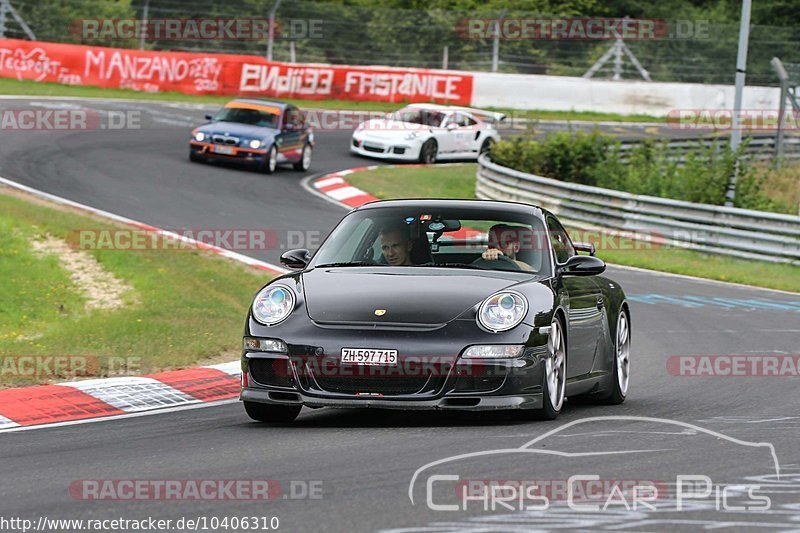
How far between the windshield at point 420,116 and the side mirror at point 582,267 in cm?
2374

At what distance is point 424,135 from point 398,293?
24.6 m

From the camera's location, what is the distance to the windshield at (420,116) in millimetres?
32719

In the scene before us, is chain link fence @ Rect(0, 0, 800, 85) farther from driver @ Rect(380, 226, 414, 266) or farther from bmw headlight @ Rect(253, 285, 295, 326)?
bmw headlight @ Rect(253, 285, 295, 326)

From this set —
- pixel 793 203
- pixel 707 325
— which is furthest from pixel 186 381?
pixel 793 203

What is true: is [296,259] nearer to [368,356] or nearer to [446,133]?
[368,356]

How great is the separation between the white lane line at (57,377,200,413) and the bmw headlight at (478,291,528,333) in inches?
99.1

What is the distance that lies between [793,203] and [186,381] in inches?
876

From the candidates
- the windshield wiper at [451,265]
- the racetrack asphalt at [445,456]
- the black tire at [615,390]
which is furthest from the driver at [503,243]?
the black tire at [615,390]

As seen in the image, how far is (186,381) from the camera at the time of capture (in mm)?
10438

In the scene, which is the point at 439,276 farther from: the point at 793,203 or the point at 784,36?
the point at 784,36

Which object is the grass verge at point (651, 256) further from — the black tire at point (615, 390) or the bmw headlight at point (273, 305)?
Answer: the bmw headlight at point (273, 305)

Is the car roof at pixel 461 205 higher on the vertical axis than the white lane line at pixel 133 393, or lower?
higher

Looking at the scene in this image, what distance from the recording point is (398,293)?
8094 millimetres

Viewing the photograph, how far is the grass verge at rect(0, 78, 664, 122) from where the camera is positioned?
35.6m
